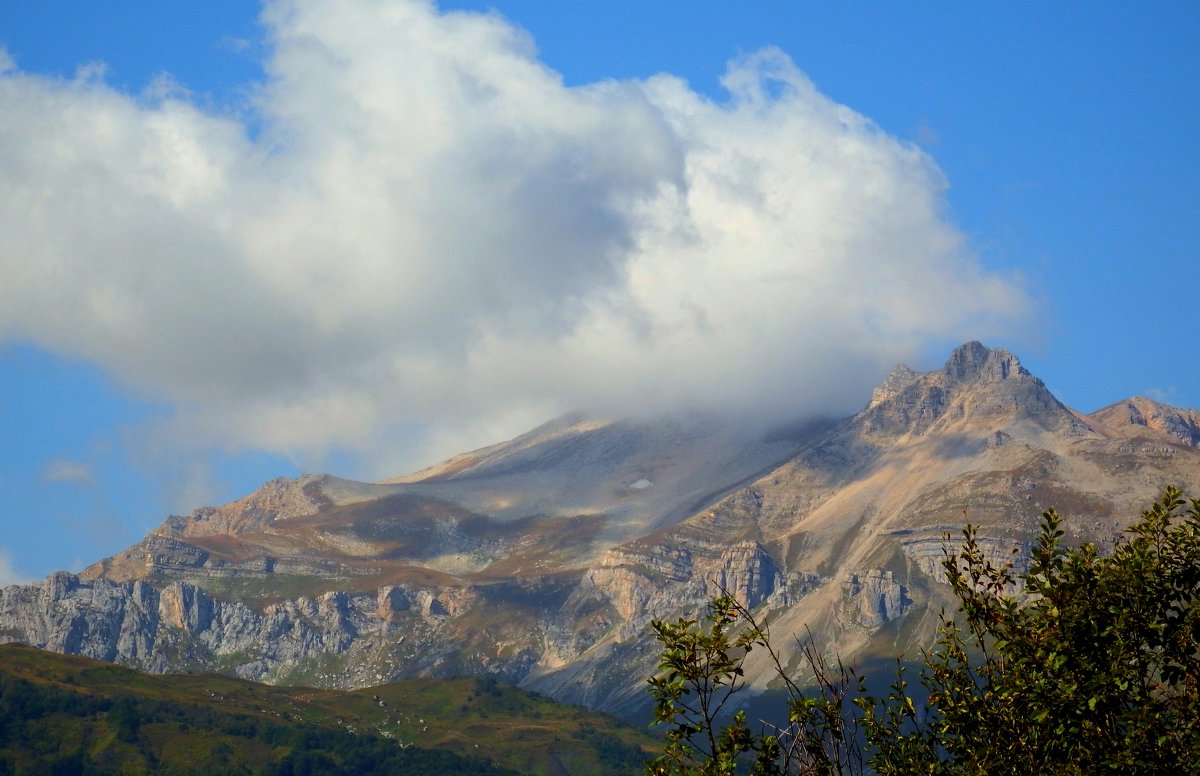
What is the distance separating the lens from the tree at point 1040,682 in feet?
137

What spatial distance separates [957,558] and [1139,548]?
18.7 ft

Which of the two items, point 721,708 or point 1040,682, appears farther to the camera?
point 1040,682

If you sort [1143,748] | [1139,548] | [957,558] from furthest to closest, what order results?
[957,558] → [1139,548] → [1143,748]

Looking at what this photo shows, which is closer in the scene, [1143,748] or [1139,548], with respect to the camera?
[1143,748]

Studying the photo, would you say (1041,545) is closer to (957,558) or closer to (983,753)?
(957,558)

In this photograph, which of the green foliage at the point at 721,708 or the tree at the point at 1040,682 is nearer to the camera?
the green foliage at the point at 721,708

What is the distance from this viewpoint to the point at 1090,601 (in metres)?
43.6

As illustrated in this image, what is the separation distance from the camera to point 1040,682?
4262 cm

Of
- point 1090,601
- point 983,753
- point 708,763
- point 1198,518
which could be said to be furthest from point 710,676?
point 1198,518

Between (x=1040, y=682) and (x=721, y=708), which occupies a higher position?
(x=721, y=708)

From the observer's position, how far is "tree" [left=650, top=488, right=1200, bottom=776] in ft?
137

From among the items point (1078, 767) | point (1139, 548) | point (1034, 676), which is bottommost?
point (1078, 767)

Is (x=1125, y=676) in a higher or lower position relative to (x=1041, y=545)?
lower

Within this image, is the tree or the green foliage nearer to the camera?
the green foliage
